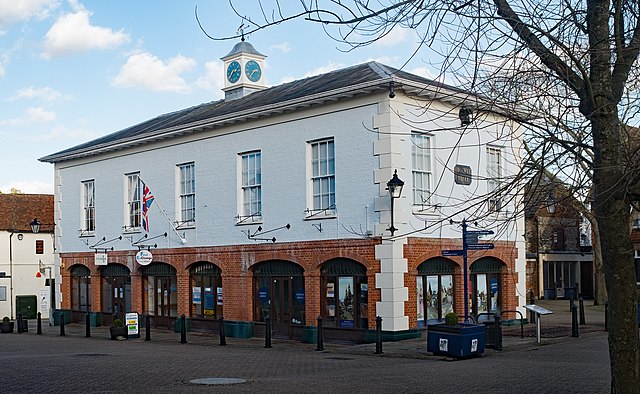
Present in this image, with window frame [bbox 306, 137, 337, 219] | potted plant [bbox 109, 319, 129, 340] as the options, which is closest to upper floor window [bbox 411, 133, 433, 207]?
window frame [bbox 306, 137, 337, 219]

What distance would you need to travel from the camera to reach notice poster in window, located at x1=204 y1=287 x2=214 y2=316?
28.1m

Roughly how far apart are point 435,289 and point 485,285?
2.69 m

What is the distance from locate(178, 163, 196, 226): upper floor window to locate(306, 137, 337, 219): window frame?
19.4 feet

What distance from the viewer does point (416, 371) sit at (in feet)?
52.6

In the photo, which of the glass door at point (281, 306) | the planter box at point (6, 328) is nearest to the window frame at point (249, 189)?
the glass door at point (281, 306)

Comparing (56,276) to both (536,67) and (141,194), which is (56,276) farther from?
Answer: (536,67)

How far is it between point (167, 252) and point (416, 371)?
15.5 meters

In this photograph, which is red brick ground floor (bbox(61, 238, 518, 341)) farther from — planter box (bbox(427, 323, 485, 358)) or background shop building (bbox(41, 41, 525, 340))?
planter box (bbox(427, 323, 485, 358))

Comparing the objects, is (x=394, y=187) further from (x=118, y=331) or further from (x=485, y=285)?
(x=118, y=331)

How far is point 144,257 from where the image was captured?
28.5m

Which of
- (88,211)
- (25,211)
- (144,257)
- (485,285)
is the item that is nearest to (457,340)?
(485,285)

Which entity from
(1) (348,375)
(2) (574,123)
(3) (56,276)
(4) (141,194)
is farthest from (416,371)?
(3) (56,276)

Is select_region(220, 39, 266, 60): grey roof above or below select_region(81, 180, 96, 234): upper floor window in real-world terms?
above

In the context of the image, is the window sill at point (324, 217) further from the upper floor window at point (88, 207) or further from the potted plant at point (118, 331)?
the upper floor window at point (88, 207)
